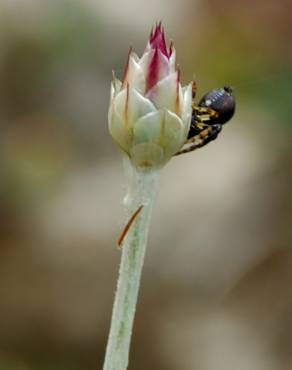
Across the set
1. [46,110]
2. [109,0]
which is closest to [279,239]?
[46,110]

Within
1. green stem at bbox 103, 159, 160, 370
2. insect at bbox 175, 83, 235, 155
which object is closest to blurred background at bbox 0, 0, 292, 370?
insect at bbox 175, 83, 235, 155

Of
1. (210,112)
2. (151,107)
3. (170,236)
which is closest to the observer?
(151,107)

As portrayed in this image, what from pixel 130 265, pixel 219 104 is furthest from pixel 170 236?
pixel 130 265

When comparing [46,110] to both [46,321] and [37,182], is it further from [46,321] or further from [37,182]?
[46,321]

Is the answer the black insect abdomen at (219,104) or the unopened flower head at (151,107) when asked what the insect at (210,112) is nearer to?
the black insect abdomen at (219,104)

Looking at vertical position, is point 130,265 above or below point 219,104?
below

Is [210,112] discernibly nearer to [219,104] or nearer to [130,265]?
[219,104]

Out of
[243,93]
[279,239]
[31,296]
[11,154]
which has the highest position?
[243,93]

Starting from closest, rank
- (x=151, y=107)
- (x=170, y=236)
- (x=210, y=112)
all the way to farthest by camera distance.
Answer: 1. (x=151, y=107)
2. (x=210, y=112)
3. (x=170, y=236)
